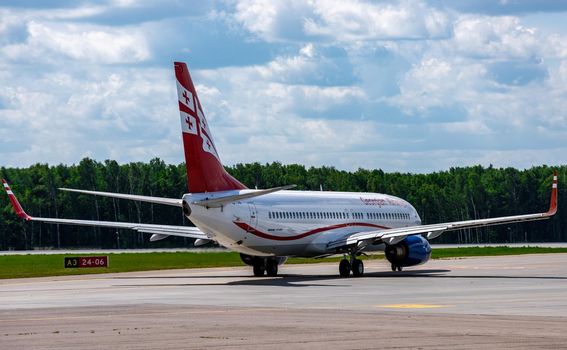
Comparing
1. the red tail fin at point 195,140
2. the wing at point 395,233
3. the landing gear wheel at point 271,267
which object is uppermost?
the red tail fin at point 195,140

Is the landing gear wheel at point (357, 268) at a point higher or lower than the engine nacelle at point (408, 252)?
lower

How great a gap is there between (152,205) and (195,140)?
127m

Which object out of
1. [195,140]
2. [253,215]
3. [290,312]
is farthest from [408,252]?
[290,312]

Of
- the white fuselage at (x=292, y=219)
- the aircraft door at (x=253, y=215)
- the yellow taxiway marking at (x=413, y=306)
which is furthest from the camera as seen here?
the aircraft door at (x=253, y=215)

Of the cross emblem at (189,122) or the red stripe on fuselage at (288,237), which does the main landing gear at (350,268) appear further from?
the cross emblem at (189,122)

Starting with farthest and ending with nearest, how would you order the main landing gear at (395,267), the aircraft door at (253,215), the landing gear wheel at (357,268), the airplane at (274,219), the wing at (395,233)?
the main landing gear at (395,267), the landing gear wheel at (357,268), the wing at (395,233), the aircraft door at (253,215), the airplane at (274,219)

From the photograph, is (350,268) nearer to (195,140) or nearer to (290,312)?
(195,140)

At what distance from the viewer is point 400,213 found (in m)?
62.5

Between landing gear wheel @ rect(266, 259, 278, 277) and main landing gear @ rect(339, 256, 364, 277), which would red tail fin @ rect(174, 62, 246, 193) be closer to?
landing gear wheel @ rect(266, 259, 278, 277)

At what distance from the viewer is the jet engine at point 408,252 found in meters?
55.8

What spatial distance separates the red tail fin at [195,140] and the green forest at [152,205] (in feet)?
348

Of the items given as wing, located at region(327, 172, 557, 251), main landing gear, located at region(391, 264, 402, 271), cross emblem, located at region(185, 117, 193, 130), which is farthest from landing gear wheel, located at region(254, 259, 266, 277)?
cross emblem, located at region(185, 117, 193, 130)

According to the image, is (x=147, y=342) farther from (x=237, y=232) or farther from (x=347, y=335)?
(x=237, y=232)

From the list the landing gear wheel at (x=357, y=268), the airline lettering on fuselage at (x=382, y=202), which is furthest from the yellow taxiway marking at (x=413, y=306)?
the airline lettering on fuselage at (x=382, y=202)
